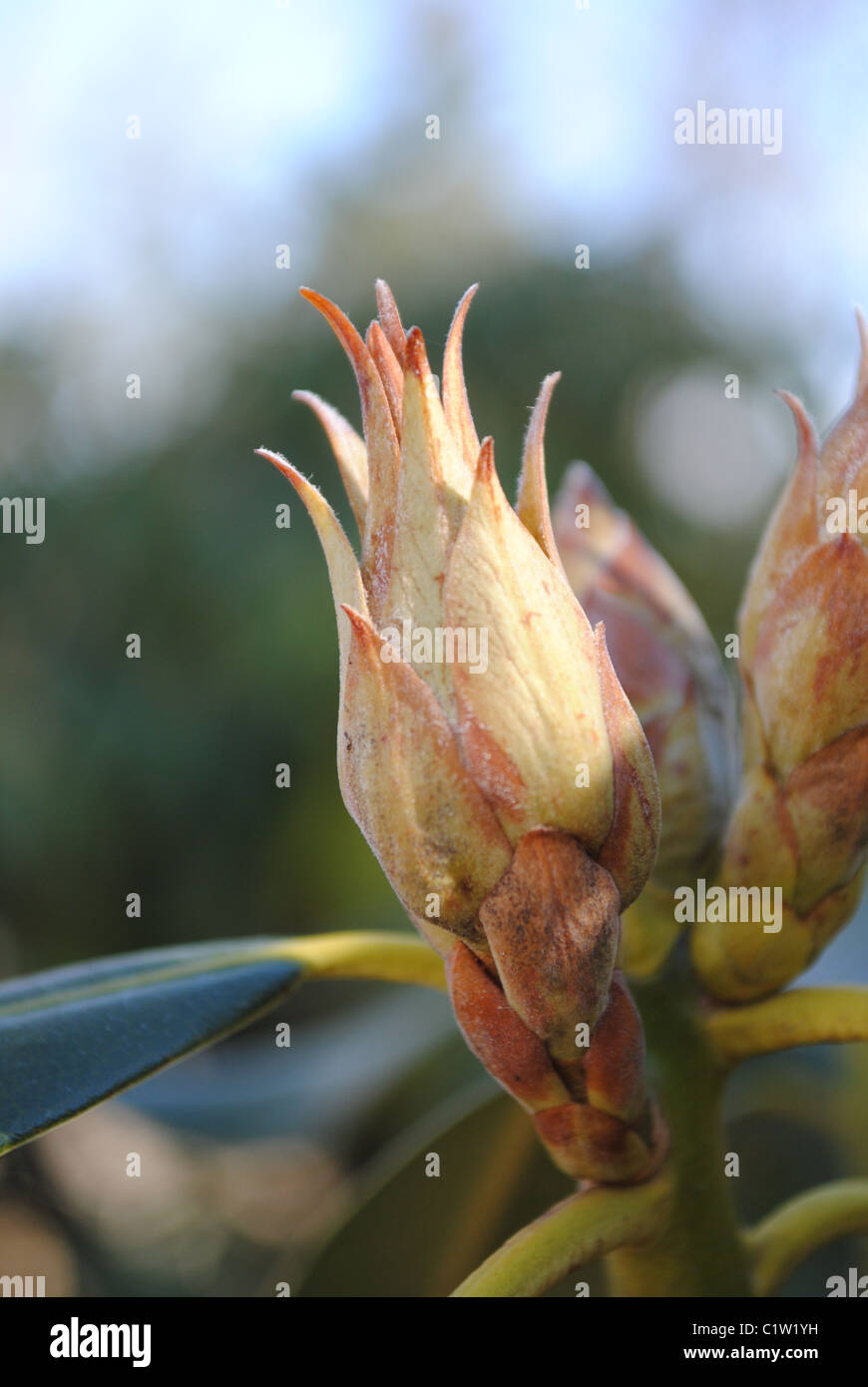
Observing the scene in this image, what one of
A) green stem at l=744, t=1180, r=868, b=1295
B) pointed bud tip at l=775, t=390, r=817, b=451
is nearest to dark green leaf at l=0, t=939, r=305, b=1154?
green stem at l=744, t=1180, r=868, b=1295

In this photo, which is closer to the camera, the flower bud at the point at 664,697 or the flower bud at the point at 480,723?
the flower bud at the point at 480,723

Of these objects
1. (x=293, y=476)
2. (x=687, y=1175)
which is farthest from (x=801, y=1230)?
(x=293, y=476)

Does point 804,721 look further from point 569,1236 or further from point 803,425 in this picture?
point 569,1236

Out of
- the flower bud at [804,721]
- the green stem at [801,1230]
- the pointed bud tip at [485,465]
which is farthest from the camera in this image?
the green stem at [801,1230]

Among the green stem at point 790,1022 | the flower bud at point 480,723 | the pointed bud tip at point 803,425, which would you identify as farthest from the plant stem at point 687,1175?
the pointed bud tip at point 803,425

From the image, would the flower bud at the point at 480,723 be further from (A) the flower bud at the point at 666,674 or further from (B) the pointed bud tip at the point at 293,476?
(A) the flower bud at the point at 666,674

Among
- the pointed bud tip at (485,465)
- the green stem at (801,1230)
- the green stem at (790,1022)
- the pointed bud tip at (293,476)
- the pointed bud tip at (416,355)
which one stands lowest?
the green stem at (801,1230)
